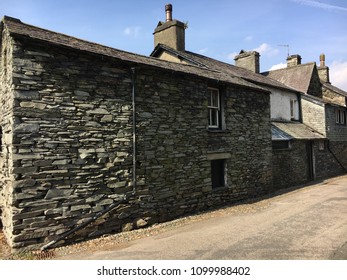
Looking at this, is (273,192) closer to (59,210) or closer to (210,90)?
(210,90)

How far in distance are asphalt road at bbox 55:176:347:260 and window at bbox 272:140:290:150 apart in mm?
4587

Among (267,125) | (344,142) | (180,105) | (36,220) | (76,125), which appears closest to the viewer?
(36,220)

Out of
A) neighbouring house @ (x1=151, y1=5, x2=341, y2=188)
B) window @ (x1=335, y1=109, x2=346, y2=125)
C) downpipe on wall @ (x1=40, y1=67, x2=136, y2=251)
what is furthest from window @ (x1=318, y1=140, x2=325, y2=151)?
downpipe on wall @ (x1=40, y1=67, x2=136, y2=251)

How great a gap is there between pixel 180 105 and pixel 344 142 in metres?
17.7

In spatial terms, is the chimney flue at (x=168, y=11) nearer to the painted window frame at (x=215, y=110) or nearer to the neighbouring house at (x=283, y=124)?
the neighbouring house at (x=283, y=124)

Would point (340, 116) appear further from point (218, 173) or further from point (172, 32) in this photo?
point (218, 173)

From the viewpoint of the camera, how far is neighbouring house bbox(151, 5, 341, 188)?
14.7 m

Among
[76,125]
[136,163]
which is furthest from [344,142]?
[76,125]

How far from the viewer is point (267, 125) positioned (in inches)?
519

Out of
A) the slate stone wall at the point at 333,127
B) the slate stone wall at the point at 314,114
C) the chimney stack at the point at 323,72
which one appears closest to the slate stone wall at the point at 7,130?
the slate stone wall at the point at 314,114

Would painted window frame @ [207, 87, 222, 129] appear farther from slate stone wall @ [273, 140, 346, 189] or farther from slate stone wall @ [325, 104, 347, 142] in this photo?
slate stone wall @ [325, 104, 347, 142]

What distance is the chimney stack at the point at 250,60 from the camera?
20859 mm

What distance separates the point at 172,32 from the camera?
15.5 metres

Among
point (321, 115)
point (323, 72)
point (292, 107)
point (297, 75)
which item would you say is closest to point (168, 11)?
point (292, 107)
